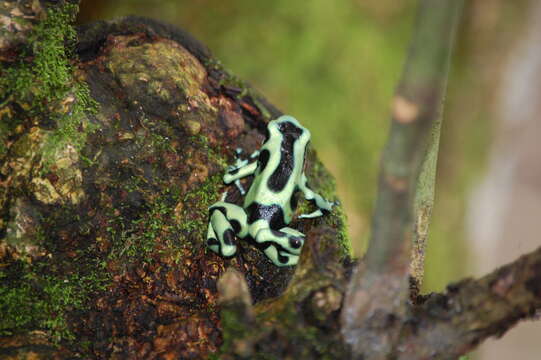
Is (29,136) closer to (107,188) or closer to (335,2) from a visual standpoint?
(107,188)

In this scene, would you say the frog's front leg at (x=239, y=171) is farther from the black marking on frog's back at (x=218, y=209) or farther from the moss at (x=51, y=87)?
the moss at (x=51, y=87)

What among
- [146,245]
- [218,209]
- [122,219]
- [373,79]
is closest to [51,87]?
[122,219]

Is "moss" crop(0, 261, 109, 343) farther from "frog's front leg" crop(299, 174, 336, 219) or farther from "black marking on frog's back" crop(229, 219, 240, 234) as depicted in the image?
"frog's front leg" crop(299, 174, 336, 219)

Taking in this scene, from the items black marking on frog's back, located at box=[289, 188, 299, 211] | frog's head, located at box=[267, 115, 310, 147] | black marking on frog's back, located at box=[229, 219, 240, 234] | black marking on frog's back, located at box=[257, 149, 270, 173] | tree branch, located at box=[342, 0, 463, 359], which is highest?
frog's head, located at box=[267, 115, 310, 147]

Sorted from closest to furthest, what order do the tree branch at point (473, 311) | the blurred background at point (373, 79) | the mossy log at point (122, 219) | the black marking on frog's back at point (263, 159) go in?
the tree branch at point (473, 311) < the mossy log at point (122, 219) < the black marking on frog's back at point (263, 159) < the blurred background at point (373, 79)

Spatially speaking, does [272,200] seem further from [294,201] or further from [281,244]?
[281,244]

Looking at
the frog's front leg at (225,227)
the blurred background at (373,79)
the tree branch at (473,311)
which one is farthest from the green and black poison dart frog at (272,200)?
the blurred background at (373,79)

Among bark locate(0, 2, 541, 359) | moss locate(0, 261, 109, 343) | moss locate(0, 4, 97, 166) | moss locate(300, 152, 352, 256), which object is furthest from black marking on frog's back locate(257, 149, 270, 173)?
moss locate(0, 261, 109, 343)
